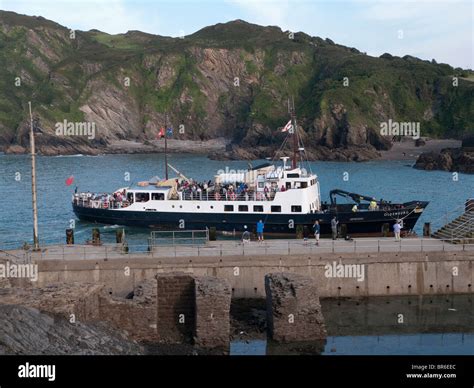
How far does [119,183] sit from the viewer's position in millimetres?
112375

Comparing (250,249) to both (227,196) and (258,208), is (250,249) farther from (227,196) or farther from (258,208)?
(227,196)

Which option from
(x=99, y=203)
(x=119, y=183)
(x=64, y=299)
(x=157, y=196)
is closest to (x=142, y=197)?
(x=157, y=196)

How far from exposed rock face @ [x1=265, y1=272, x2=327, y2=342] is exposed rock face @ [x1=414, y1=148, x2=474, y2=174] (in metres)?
110

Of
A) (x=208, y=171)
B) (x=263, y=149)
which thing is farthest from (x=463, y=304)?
(x=263, y=149)

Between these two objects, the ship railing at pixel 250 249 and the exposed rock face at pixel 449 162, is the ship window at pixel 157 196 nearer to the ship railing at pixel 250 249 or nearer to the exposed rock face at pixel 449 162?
the ship railing at pixel 250 249

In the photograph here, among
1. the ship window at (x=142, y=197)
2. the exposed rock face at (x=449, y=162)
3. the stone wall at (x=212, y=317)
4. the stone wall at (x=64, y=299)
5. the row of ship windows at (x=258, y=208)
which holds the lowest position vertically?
the stone wall at (x=212, y=317)

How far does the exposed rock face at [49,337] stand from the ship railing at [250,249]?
9220mm

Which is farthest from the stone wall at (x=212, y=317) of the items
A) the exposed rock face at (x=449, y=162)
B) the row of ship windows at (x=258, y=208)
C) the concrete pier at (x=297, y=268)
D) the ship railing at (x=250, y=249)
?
the exposed rock face at (x=449, y=162)

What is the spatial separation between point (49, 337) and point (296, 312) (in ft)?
31.7

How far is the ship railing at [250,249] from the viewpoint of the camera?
3569cm

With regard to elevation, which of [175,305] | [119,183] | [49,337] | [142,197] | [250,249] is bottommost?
[175,305]

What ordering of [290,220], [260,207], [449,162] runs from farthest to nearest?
[449,162] < [260,207] < [290,220]

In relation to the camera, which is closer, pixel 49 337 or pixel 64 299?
pixel 49 337

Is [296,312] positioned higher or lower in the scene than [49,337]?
lower
